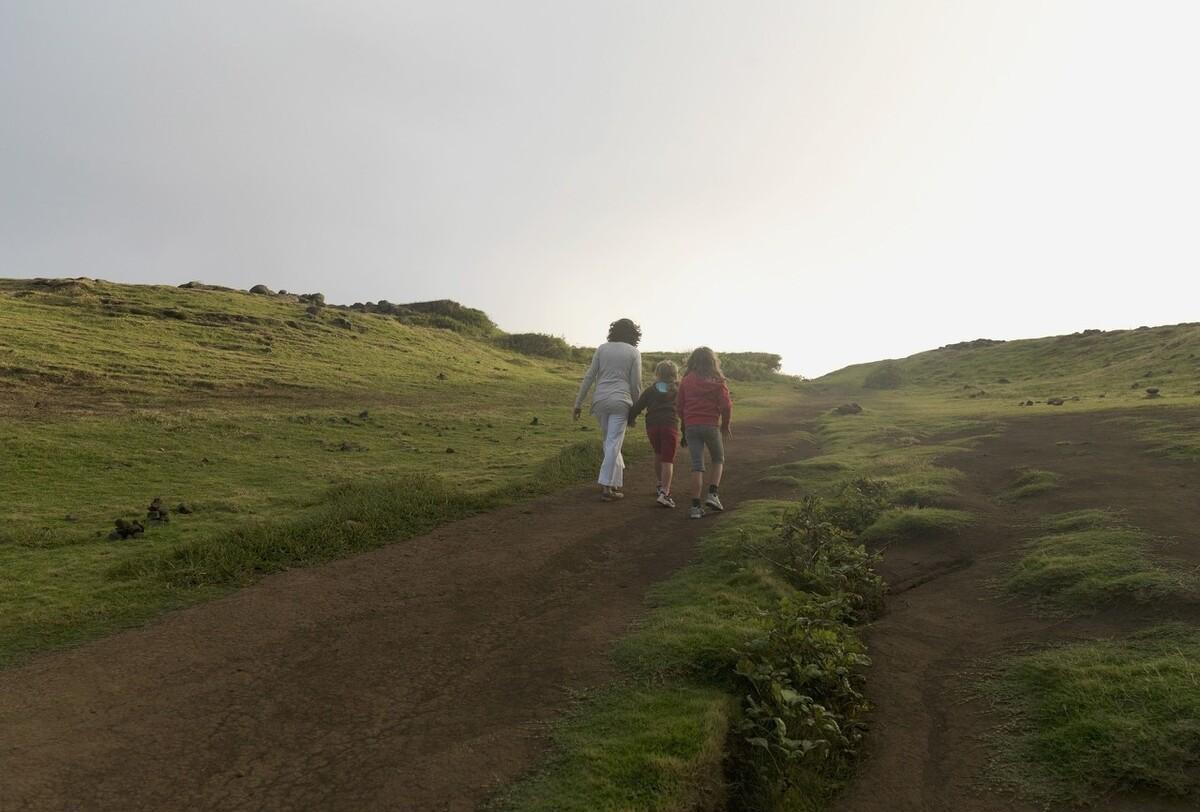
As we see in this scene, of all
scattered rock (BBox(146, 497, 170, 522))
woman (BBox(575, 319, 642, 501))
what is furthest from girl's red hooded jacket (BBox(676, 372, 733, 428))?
scattered rock (BBox(146, 497, 170, 522))

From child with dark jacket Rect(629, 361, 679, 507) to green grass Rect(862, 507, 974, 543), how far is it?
9.21 feet

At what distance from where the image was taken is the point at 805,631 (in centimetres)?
513

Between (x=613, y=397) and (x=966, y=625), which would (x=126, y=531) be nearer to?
(x=613, y=397)

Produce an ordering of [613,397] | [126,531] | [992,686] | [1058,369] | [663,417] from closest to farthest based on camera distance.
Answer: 1. [992,686]
2. [126,531]
3. [663,417]
4. [613,397]
5. [1058,369]

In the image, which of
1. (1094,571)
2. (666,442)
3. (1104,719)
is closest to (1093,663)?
(1104,719)

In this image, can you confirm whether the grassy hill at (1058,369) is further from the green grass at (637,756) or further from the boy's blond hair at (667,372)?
the green grass at (637,756)

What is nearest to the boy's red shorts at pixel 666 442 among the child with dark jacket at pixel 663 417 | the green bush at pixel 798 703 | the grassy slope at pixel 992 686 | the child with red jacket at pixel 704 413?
the child with dark jacket at pixel 663 417

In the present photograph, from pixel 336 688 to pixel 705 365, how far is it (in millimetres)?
6363

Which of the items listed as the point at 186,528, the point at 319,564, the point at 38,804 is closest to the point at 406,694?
the point at 38,804

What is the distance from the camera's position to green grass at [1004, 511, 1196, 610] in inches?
218

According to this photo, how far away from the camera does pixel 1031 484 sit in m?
9.60

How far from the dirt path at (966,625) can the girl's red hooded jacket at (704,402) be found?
2.89m

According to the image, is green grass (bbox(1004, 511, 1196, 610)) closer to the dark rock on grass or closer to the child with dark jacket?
the child with dark jacket

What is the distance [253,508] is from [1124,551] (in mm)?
9368
